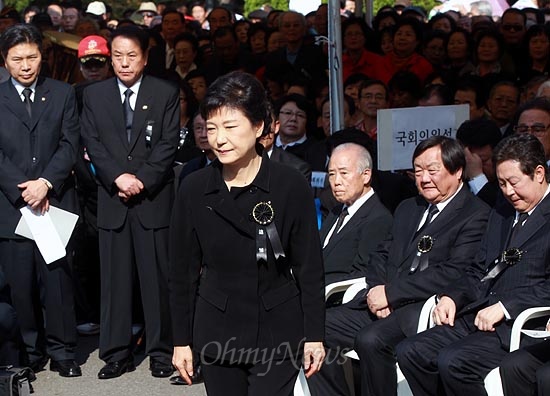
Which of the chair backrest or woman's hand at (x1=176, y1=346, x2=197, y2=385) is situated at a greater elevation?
woman's hand at (x1=176, y1=346, x2=197, y2=385)

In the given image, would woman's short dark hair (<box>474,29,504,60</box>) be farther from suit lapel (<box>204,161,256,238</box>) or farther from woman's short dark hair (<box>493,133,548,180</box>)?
suit lapel (<box>204,161,256,238</box>)

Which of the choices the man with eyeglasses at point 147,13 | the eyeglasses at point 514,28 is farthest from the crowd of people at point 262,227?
the man with eyeglasses at point 147,13

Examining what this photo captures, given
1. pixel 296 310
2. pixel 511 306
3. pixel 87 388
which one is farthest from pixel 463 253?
pixel 87 388

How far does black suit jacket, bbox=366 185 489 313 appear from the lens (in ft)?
19.3

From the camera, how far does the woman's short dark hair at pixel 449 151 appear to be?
601 cm

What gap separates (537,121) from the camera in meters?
6.66

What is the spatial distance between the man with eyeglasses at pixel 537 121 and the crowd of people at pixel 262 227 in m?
0.01

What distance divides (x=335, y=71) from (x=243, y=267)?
387 cm

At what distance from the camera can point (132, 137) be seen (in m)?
6.86

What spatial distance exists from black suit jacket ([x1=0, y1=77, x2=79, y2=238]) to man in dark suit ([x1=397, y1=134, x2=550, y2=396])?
8.29ft

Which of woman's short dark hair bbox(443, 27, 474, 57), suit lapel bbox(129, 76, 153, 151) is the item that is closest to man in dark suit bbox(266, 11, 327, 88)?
woman's short dark hair bbox(443, 27, 474, 57)

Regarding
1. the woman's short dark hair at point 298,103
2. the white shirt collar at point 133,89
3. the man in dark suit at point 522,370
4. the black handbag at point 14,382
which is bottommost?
the black handbag at point 14,382

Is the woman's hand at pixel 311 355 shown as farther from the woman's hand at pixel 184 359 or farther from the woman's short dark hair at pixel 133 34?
the woman's short dark hair at pixel 133 34

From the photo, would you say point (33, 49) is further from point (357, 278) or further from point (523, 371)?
point (523, 371)
